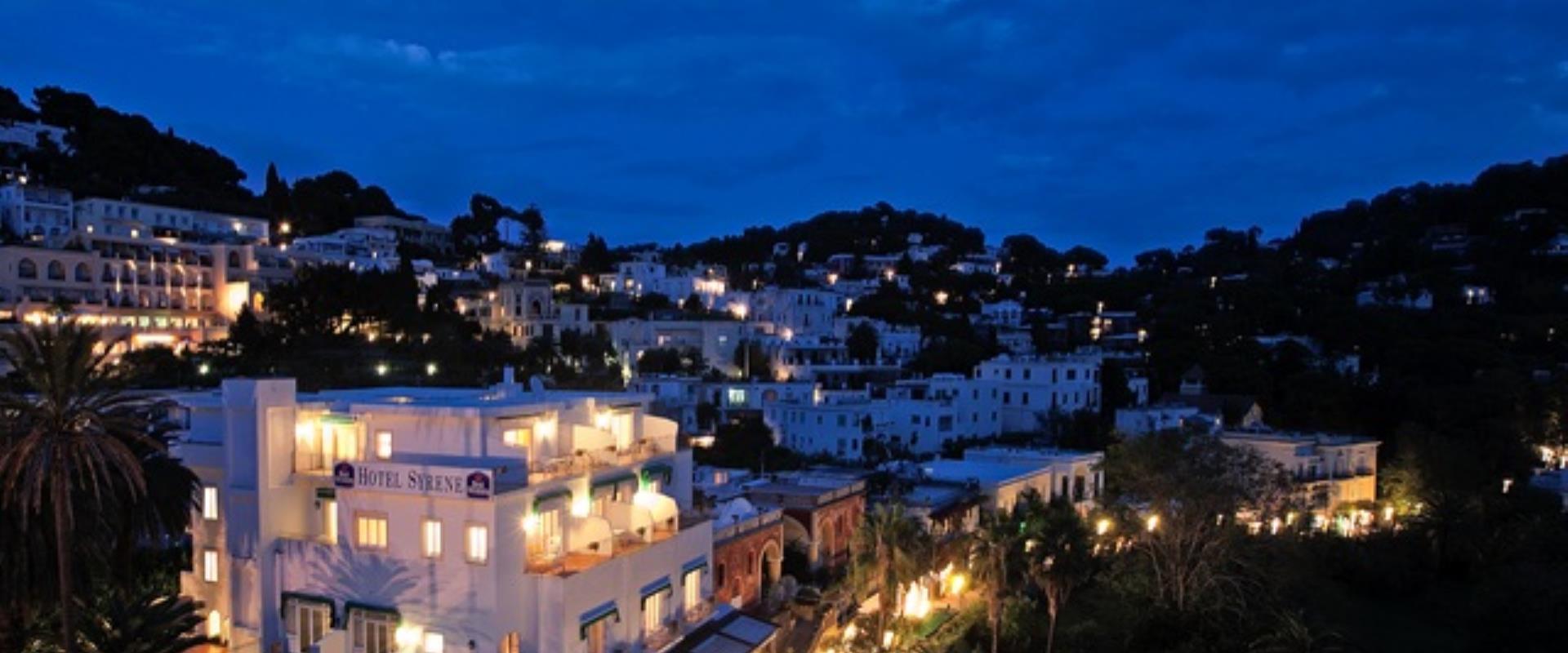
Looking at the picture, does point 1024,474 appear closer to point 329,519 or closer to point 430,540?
point 430,540

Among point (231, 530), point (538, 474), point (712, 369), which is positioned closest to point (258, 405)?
point (231, 530)

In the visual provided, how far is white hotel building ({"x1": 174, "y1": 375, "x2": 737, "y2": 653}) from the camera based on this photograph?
16.9m

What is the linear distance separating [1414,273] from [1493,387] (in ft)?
137

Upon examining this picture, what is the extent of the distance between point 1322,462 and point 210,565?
127 ft

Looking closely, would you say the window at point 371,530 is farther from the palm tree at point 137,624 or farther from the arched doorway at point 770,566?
the arched doorway at point 770,566

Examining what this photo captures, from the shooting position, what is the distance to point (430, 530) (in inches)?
679

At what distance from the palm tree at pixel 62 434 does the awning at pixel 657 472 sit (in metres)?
9.76

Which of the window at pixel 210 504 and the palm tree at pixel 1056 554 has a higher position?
the window at pixel 210 504

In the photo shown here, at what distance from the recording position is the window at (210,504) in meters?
19.6

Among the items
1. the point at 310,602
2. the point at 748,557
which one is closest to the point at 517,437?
the point at 310,602

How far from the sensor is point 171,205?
→ 68.0 meters

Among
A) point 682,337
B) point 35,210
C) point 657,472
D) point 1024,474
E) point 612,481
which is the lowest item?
point 1024,474

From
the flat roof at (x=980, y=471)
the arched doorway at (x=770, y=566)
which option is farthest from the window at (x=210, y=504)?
the flat roof at (x=980, y=471)

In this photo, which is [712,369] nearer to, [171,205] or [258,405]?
[171,205]
